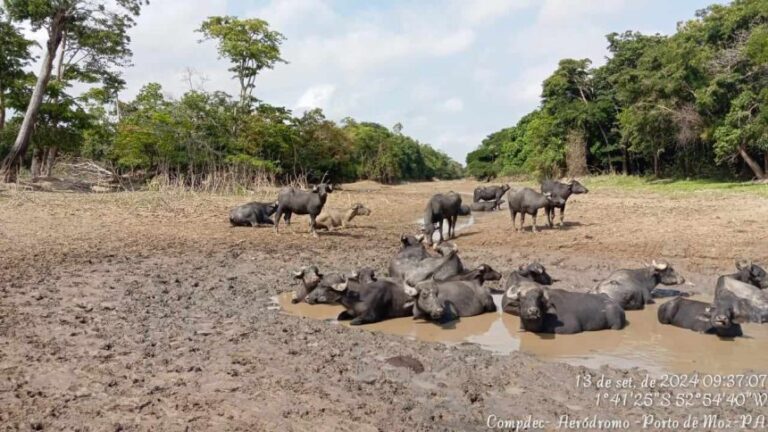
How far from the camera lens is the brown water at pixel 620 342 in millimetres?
6617

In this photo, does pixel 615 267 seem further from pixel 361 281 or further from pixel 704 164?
pixel 704 164

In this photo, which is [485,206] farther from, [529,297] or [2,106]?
[2,106]

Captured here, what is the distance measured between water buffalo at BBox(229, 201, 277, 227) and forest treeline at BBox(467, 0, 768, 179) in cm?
2161

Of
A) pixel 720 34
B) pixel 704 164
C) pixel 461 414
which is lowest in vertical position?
pixel 461 414

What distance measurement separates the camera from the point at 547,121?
172 ft

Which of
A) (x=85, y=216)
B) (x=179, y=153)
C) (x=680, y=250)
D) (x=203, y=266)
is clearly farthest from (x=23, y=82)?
(x=680, y=250)

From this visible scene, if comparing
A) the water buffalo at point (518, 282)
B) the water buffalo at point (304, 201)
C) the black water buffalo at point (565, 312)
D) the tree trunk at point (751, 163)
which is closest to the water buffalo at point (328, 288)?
the water buffalo at point (518, 282)

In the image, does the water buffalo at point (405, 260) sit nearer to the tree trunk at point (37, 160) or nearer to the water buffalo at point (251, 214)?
the water buffalo at point (251, 214)

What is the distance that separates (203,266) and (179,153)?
23.5 m

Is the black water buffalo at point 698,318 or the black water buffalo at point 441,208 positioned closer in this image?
the black water buffalo at point 698,318

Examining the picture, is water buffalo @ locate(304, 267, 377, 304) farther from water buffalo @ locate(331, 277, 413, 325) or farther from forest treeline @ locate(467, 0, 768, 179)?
forest treeline @ locate(467, 0, 768, 179)

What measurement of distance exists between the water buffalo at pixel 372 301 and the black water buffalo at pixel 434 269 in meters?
1.13

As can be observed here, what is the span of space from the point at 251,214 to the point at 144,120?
A: 18873mm

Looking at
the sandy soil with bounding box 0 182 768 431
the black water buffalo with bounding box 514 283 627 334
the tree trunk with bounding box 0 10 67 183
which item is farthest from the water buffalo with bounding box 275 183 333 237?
the tree trunk with bounding box 0 10 67 183
